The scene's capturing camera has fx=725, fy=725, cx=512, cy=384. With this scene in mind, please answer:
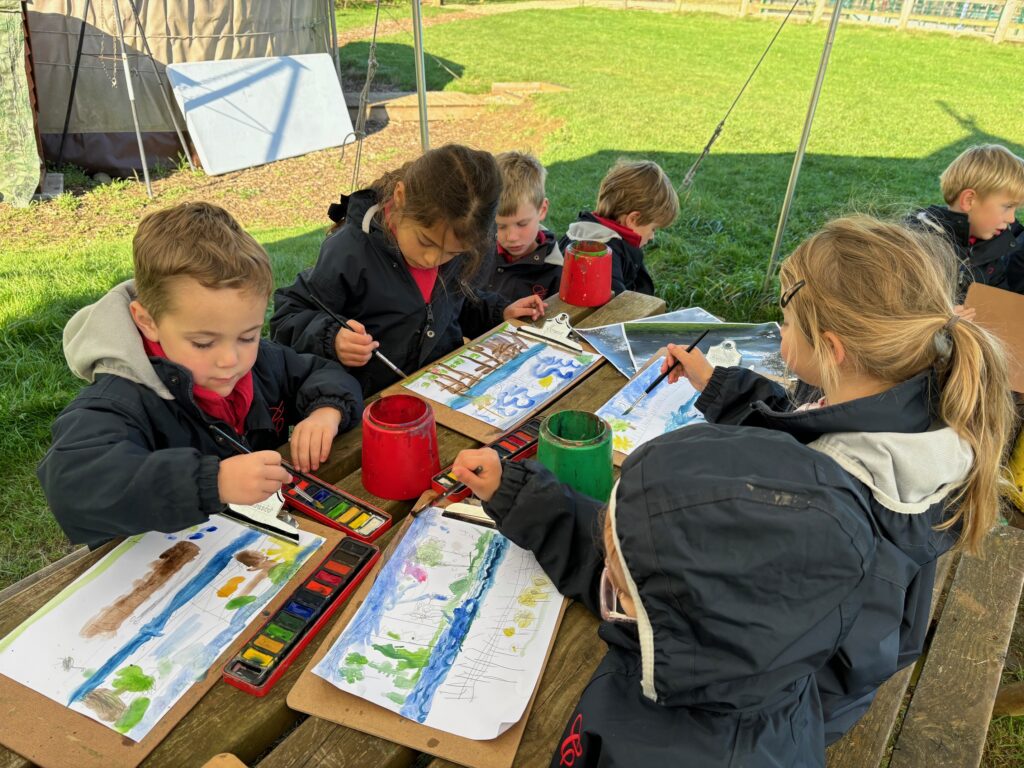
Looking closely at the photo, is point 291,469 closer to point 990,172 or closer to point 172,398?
point 172,398

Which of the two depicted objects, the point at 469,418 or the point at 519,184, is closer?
the point at 469,418

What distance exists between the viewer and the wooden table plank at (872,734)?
133 centimetres

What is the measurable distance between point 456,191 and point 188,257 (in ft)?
2.58

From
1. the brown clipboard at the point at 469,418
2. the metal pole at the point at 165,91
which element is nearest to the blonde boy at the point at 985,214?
the brown clipboard at the point at 469,418

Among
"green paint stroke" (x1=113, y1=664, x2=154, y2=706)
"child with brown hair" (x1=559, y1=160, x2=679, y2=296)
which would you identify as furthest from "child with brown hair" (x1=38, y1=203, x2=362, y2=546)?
"child with brown hair" (x1=559, y1=160, x2=679, y2=296)

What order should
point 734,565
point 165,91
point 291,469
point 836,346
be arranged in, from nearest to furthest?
point 734,565
point 836,346
point 291,469
point 165,91

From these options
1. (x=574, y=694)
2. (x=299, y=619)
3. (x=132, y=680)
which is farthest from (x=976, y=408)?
(x=132, y=680)

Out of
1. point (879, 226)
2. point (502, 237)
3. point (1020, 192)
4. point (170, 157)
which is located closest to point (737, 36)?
point (170, 157)

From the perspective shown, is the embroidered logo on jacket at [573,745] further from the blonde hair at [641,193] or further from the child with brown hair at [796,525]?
the blonde hair at [641,193]

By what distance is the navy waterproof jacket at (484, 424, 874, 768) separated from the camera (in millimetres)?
830

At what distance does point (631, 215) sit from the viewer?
3.28m

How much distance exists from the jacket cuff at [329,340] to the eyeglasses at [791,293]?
4.08 ft

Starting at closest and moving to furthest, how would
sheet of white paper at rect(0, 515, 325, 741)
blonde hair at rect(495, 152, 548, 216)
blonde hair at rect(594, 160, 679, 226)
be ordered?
sheet of white paper at rect(0, 515, 325, 741), blonde hair at rect(495, 152, 548, 216), blonde hair at rect(594, 160, 679, 226)

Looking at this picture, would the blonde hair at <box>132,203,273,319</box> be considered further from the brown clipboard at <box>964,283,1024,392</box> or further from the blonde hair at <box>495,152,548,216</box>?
the brown clipboard at <box>964,283,1024,392</box>
